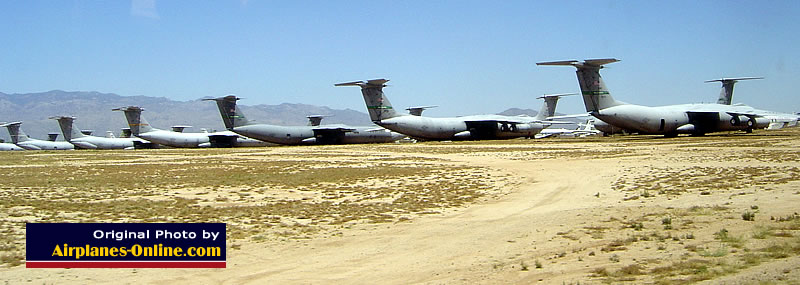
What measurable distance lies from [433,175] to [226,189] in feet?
23.3

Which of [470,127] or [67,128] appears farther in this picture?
[67,128]

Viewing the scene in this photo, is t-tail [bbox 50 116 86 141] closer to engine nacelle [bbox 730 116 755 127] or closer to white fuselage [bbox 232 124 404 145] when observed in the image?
white fuselage [bbox 232 124 404 145]

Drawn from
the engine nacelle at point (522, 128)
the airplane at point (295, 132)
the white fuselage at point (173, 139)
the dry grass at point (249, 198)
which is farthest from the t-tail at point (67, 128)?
the dry grass at point (249, 198)

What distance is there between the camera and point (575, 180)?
19531mm

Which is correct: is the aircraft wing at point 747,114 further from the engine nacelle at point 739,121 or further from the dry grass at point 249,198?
the dry grass at point 249,198

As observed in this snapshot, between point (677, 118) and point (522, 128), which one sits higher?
point (677, 118)

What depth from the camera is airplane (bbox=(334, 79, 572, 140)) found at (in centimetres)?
5784

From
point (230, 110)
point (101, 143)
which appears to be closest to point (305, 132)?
point (230, 110)

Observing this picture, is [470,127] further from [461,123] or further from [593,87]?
[593,87]

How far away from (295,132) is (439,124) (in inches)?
532

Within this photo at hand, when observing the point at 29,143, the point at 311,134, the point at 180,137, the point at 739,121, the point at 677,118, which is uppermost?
the point at 677,118

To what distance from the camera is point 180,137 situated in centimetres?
6794

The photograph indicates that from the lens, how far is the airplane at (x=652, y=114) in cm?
4797

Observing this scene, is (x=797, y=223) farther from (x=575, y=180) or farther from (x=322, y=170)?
(x=322, y=170)
